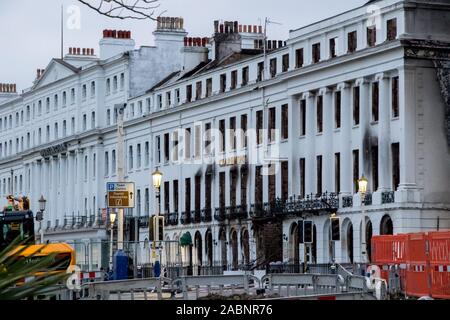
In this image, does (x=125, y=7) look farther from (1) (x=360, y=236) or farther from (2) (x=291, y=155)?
(2) (x=291, y=155)

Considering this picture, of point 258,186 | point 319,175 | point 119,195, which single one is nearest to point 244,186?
point 258,186

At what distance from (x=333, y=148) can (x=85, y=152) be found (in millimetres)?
22101

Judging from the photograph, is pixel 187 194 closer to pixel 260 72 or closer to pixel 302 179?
pixel 260 72

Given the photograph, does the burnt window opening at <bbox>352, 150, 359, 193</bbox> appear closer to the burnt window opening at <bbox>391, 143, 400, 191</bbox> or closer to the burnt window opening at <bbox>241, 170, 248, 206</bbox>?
the burnt window opening at <bbox>391, 143, 400, 191</bbox>

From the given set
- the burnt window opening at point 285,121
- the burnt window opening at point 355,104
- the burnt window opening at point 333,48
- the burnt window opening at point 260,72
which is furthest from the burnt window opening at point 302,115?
the burnt window opening at point 355,104

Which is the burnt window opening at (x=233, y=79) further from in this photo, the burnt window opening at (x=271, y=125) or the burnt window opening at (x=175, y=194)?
the burnt window opening at (x=175, y=194)

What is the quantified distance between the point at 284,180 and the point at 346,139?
274 inches

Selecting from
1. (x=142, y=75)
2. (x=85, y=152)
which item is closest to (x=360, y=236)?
(x=142, y=75)

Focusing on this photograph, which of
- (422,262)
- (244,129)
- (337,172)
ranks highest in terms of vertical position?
(244,129)

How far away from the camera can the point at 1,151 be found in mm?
85812

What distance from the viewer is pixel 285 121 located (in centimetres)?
7775

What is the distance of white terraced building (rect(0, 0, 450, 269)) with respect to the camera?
6531 centimetres

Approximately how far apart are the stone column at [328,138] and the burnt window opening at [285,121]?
134 inches

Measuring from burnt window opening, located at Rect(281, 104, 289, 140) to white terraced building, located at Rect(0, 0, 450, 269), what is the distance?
8cm
